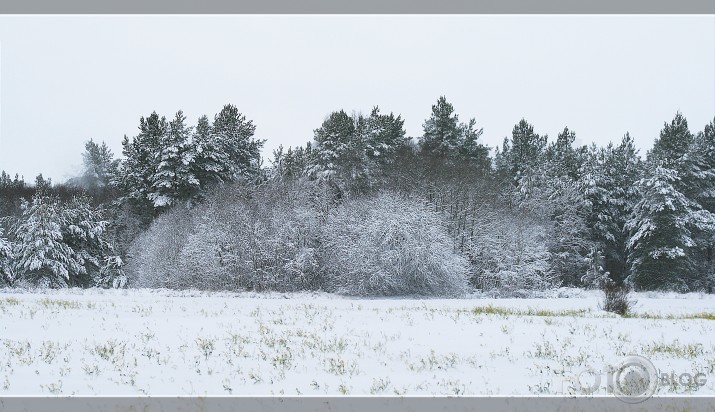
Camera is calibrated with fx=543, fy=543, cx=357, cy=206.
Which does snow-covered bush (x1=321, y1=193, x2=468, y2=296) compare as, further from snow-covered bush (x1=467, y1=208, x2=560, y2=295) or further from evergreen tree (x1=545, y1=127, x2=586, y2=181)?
evergreen tree (x1=545, y1=127, x2=586, y2=181)

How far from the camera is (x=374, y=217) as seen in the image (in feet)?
118

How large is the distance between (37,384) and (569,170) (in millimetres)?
55434

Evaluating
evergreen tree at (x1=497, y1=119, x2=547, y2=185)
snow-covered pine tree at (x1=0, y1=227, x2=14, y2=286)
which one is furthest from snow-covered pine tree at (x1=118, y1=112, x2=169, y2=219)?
evergreen tree at (x1=497, y1=119, x2=547, y2=185)

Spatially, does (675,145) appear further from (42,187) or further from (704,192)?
(42,187)

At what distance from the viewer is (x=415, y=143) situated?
59.3 meters

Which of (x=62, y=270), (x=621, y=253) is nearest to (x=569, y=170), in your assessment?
(x=621, y=253)

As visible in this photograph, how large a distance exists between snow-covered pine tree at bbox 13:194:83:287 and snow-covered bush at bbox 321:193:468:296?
20217 millimetres

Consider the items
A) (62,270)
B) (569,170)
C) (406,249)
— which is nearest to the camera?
(406,249)

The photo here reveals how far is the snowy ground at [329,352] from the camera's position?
31.1ft

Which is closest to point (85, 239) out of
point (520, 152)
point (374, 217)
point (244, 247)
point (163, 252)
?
point (163, 252)

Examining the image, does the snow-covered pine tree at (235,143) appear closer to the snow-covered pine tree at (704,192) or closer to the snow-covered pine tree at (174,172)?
the snow-covered pine tree at (174,172)

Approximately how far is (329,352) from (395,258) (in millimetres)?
21623

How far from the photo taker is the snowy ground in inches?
373
